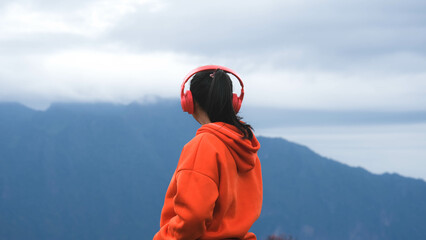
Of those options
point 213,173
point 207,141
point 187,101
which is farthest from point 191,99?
point 213,173

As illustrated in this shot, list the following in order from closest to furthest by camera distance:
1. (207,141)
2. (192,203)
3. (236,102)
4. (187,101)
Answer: (192,203) → (207,141) → (187,101) → (236,102)

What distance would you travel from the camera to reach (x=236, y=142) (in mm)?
2930

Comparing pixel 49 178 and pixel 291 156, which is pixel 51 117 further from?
pixel 291 156

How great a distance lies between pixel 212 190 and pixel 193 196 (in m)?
0.13

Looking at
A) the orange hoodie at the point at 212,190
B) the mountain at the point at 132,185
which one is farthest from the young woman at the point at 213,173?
the mountain at the point at 132,185

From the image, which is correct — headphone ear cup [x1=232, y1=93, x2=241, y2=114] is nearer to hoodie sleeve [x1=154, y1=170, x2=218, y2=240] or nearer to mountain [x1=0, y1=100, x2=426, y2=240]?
hoodie sleeve [x1=154, y1=170, x2=218, y2=240]

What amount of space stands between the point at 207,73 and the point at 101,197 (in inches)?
4521

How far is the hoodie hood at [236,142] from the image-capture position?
2.90 meters

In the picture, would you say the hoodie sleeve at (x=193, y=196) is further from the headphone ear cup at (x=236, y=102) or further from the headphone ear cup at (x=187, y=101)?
the headphone ear cup at (x=236, y=102)

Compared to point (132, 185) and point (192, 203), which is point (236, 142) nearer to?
point (192, 203)

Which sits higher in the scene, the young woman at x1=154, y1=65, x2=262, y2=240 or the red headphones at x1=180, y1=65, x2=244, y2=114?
the red headphones at x1=180, y1=65, x2=244, y2=114

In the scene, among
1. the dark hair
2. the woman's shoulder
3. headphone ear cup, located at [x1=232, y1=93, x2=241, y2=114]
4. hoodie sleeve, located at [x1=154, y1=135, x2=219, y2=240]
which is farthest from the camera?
headphone ear cup, located at [x1=232, y1=93, x2=241, y2=114]

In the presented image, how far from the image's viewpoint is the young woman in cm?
276

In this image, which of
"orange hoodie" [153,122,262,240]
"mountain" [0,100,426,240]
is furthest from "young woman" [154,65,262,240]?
"mountain" [0,100,426,240]
